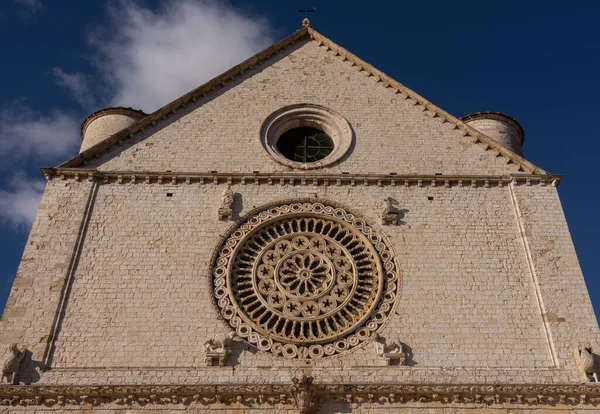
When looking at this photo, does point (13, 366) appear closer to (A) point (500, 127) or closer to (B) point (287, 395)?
(B) point (287, 395)

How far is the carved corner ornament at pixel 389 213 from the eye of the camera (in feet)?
37.1

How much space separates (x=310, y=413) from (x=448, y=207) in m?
4.68

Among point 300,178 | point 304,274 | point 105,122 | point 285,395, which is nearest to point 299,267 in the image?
point 304,274

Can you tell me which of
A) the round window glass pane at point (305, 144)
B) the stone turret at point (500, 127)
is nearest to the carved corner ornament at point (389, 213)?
the round window glass pane at point (305, 144)

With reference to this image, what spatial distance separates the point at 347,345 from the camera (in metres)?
9.90

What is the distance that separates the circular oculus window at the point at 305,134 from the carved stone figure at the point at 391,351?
413cm

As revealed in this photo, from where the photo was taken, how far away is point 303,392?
887cm

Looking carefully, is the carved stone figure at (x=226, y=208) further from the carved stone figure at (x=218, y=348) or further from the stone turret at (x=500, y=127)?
the stone turret at (x=500, y=127)

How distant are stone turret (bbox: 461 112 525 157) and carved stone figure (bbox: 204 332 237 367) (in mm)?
7105

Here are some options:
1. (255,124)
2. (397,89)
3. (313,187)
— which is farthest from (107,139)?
(397,89)

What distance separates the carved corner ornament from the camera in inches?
445

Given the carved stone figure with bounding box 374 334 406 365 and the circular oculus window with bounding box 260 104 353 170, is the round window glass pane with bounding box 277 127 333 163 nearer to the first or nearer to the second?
the circular oculus window with bounding box 260 104 353 170

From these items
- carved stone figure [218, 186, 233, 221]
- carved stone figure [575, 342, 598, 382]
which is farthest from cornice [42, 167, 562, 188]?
carved stone figure [575, 342, 598, 382]

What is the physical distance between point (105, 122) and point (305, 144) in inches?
166
